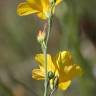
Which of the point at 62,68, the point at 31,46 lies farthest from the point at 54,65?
the point at 31,46

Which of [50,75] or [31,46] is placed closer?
[50,75]

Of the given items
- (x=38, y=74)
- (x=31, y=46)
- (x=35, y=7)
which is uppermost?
(x=35, y=7)

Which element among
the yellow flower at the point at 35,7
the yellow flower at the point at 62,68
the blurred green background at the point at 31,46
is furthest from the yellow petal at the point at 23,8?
the blurred green background at the point at 31,46

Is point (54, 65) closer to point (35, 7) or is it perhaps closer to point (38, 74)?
point (38, 74)

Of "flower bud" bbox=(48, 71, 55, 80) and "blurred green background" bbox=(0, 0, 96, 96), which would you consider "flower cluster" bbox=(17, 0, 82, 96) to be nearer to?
"flower bud" bbox=(48, 71, 55, 80)

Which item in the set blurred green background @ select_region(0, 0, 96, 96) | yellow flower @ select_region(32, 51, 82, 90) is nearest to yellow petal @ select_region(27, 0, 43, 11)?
yellow flower @ select_region(32, 51, 82, 90)

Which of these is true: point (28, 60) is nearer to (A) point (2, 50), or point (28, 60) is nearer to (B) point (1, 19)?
(A) point (2, 50)

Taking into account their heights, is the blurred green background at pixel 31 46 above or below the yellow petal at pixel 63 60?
below

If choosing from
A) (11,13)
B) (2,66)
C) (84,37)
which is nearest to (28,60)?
(2,66)

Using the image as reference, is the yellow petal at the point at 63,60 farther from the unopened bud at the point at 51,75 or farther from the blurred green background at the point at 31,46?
the blurred green background at the point at 31,46
